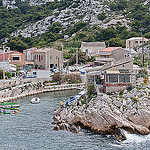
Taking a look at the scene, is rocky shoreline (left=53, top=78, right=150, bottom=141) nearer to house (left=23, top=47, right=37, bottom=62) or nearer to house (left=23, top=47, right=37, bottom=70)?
house (left=23, top=47, right=37, bottom=70)

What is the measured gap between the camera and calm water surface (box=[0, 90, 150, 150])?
1432 inches

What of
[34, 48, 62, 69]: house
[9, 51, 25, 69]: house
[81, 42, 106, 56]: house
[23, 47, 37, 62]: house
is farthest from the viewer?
[81, 42, 106, 56]: house

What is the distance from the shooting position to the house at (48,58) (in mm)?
95500

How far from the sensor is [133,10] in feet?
487

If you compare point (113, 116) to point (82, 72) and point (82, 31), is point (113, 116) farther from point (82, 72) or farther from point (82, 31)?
point (82, 31)

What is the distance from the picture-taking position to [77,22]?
148m

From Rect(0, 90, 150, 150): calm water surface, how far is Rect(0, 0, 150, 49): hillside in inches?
2774

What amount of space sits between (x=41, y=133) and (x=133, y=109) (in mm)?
11449

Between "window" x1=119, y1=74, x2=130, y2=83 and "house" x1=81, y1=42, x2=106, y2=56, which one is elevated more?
"house" x1=81, y1=42, x2=106, y2=56

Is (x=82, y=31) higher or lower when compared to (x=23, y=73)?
higher

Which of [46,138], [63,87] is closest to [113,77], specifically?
[46,138]

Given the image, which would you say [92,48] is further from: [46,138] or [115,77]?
[46,138]

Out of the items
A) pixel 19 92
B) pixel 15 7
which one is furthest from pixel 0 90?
pixel 15 7

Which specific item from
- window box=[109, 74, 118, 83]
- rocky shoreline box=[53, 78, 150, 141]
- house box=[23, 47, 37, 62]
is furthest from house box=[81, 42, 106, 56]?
rocky shoreline box=[53, 78, 150, 141]
